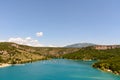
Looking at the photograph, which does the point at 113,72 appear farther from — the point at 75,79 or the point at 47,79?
the point at 47,79

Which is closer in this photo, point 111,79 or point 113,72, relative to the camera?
point 111,79

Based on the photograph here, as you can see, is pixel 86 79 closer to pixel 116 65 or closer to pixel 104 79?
pixel 104 79

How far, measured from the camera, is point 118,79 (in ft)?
407

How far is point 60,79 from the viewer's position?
399ft

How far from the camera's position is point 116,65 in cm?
15762

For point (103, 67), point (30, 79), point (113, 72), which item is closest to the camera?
point (30, 79)

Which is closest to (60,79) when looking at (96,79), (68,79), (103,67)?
(68,79)

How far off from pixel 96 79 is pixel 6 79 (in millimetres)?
52119

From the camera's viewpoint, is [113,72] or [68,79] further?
[113,72]

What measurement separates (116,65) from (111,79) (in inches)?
1485

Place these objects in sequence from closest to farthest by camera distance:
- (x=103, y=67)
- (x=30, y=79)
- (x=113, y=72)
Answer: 1. (x=30, y=79)
2. (x=113, y=72)
3. (x=103, y=67)

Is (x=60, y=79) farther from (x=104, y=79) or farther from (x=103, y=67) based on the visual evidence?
(x=103, y=67)

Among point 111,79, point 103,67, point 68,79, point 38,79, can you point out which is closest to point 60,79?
point 68,79

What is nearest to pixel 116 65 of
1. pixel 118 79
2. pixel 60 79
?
pixel 118 79
